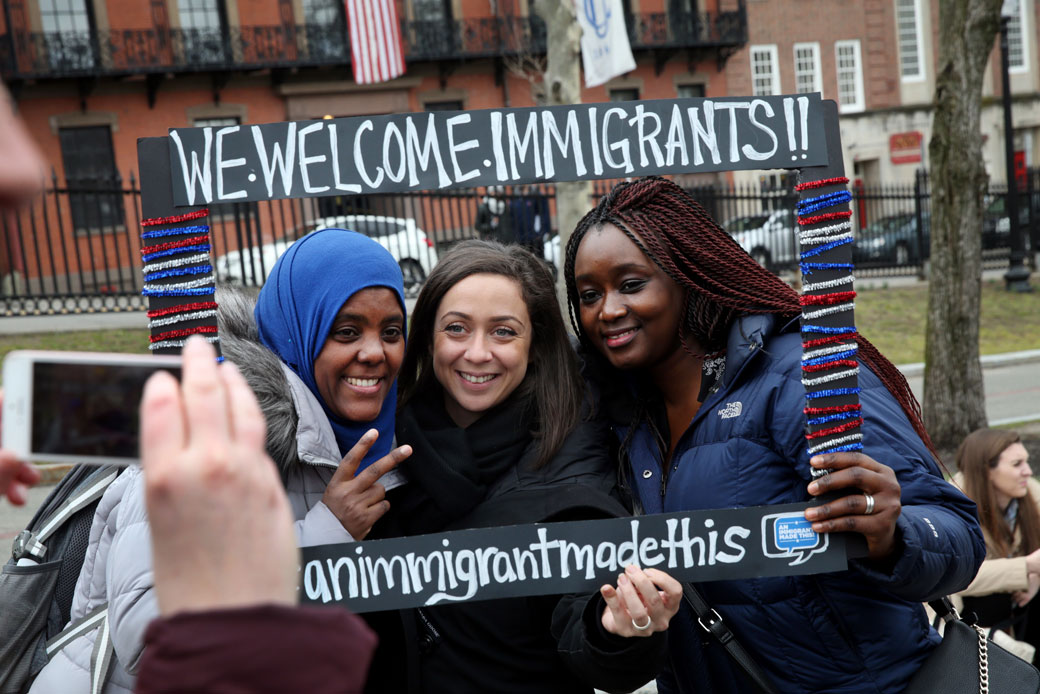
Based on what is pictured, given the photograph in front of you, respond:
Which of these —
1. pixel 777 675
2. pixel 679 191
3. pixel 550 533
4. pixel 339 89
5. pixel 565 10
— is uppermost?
pixel 339 89

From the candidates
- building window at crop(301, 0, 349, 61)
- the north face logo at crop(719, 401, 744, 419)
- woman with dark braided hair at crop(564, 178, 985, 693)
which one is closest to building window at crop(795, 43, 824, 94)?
building window at crop(301, 0, 349, 61)

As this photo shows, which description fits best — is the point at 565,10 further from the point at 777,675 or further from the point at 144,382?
the point at 144,382

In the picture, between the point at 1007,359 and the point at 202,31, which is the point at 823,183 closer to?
the point at 1007,359

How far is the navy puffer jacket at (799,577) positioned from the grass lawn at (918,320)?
39.7 ft

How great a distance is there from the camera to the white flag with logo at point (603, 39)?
1055cm

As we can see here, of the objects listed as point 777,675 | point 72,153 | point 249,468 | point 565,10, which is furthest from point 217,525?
point 72,153

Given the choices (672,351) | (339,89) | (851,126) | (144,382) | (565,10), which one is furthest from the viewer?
(851,126)

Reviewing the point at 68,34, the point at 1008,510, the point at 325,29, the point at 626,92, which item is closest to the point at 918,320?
the point at 1008,510

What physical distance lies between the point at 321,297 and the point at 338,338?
0.36 ft

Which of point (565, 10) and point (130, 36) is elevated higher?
point (130, 36)

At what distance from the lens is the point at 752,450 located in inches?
87.1

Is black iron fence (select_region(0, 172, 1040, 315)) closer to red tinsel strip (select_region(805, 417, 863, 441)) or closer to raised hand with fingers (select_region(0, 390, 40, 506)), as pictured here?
red tinsel strip (select_region(805, 417, 863, 441))

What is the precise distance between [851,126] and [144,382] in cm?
3392

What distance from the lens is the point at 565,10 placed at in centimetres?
919
